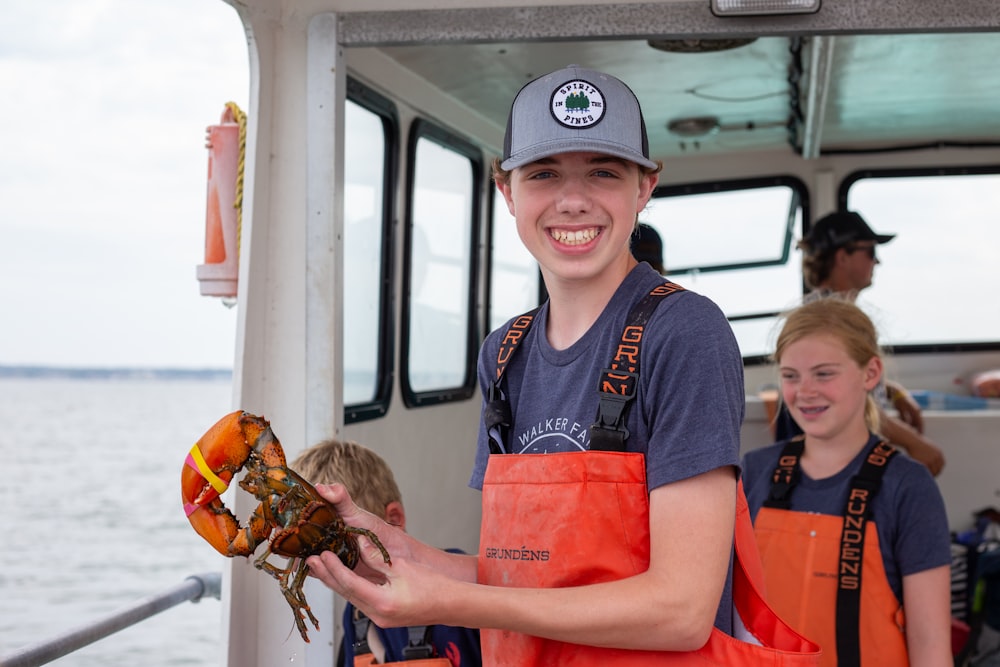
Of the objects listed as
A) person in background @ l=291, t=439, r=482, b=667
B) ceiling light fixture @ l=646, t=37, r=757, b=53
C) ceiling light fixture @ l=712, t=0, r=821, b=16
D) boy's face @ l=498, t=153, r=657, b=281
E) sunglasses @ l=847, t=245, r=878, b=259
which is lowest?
person in background @ l=291, t=439, r=482, b=667

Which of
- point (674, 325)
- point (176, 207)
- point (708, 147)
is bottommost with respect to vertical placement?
point (674, 325)

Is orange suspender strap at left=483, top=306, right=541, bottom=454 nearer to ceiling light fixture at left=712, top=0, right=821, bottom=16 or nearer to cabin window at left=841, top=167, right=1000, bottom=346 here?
ceiling light fixture at left=712, top=0, right=821, bottom=16

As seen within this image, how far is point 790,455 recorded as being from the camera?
136 inches

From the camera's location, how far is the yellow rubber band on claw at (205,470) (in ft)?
6.45

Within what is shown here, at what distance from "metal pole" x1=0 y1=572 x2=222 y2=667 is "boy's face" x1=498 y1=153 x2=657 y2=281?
1797 mm

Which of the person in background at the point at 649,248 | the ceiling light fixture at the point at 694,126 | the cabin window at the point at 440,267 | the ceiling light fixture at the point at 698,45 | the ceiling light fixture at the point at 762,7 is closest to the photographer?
the ceiling light fixture at the point at 762,7

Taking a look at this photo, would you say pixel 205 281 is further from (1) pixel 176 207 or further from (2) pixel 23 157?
Answer: (2) pixel 23 157

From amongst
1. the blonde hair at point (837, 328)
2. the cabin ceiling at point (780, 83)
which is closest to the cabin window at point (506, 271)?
the cabin ceiling at point (780, 83)

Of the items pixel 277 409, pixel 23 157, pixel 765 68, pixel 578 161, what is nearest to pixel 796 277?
pixel 765 68

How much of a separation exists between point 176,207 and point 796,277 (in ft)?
174

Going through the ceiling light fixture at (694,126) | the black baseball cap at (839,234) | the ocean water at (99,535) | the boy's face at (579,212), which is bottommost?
the ocean water at (99,535)

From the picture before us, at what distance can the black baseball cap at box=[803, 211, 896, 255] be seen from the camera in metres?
5.50

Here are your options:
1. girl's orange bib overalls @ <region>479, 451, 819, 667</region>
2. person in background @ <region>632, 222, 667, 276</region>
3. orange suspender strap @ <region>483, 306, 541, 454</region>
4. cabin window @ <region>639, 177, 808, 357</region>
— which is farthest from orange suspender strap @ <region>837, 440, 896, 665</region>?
cabin window @ <region>639, 177, 808, 357</region>

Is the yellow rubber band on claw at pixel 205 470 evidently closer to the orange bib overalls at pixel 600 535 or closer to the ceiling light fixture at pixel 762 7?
the orange bib overalls at pixel 600 535
